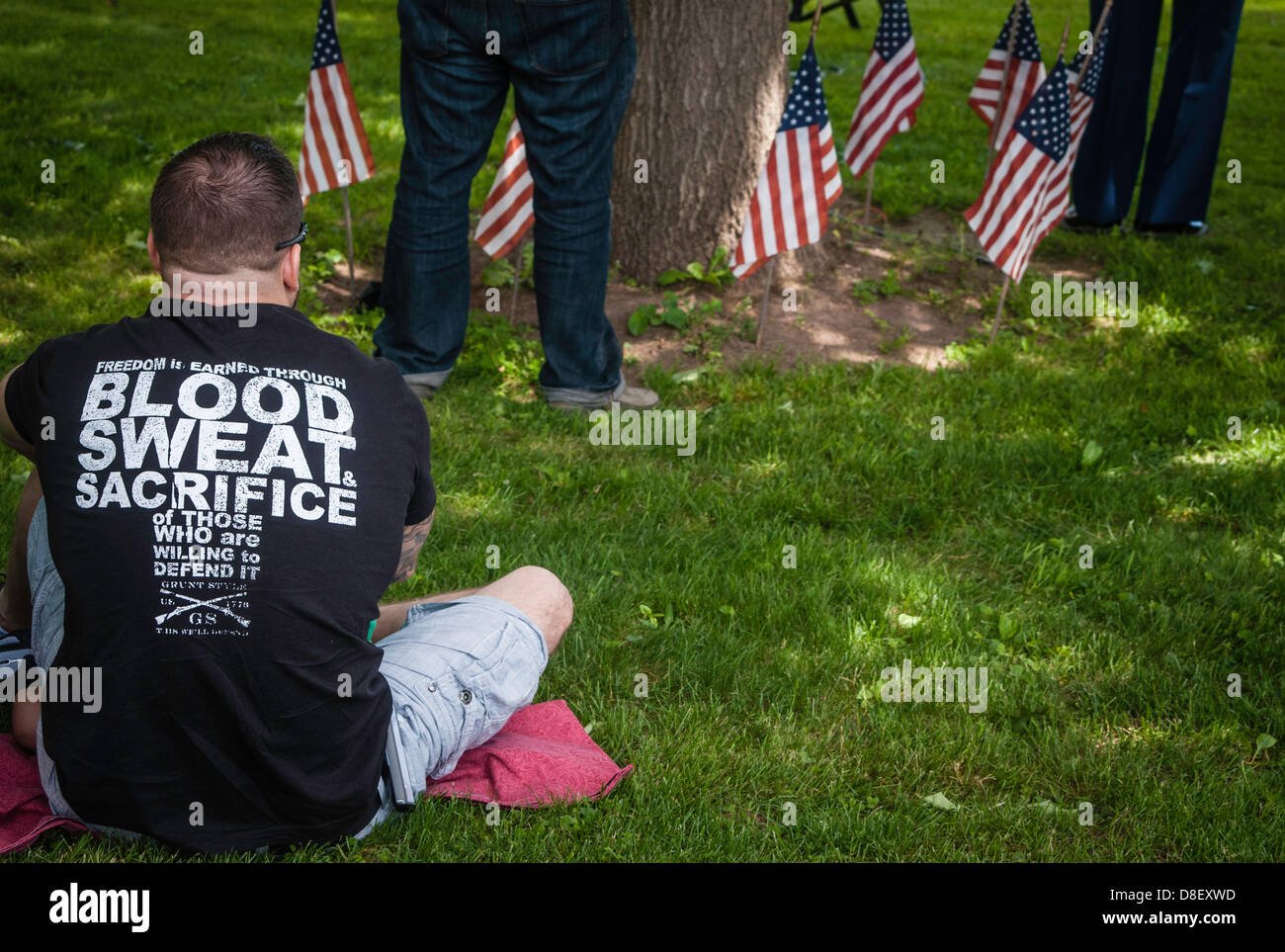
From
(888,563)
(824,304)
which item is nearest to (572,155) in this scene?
(824,304)

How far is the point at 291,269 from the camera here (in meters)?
2.52

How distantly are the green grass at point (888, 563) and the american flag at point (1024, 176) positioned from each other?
0.51 m

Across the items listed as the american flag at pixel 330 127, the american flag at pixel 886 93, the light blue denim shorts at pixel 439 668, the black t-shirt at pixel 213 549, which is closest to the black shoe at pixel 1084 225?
the american flag at pixel 886 93

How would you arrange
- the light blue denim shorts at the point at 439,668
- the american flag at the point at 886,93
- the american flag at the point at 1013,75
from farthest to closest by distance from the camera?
the american flag at the point at 1013,75, the american flag at the point at 886,93, the light blue denim shorts at the point at 439,668

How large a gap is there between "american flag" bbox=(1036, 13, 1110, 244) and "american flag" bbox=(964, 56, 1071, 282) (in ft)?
0.54

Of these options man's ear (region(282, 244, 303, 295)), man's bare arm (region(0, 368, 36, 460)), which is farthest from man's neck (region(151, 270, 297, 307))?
man's bare arm (region(0, 368, 36, 460))

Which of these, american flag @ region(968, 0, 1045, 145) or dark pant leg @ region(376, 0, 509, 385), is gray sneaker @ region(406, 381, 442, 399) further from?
american flag @ region(968, 0, 1045, 145)

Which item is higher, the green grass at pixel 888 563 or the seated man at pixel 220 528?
the seated man at pixel 220 528

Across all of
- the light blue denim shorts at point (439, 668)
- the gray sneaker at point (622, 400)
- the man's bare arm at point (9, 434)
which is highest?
the man's bare arm at point (9, 434)

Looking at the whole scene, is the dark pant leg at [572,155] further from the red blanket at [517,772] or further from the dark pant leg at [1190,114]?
the dark pant leg at [1190,114]

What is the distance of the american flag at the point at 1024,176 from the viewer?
5531mm

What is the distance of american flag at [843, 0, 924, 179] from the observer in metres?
6.48

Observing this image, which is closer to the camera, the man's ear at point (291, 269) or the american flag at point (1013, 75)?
the man's ear at point (291, 269)

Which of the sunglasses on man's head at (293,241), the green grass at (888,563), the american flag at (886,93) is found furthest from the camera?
the american flag at (886,93)
